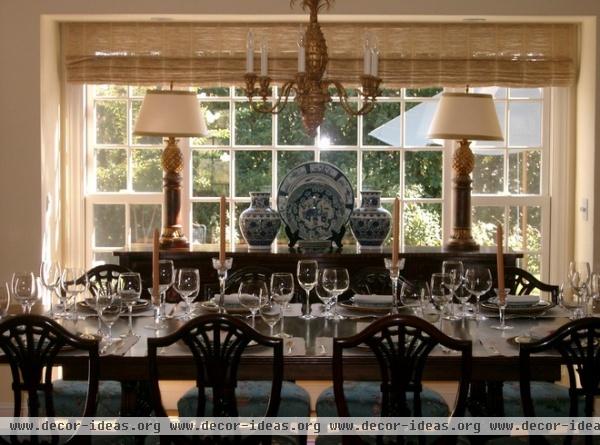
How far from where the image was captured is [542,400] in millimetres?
3277

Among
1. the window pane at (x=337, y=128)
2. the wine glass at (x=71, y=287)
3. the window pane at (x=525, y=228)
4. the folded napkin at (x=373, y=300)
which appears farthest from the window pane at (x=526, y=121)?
the wine glass at (x=71, y=287)

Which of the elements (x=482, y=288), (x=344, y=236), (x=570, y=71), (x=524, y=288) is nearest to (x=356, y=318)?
(x=482, y=288)

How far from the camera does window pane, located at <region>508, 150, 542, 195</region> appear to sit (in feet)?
17.6

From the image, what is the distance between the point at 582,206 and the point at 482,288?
2016 mm

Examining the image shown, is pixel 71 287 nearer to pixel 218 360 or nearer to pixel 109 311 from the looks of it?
pixel 109 311

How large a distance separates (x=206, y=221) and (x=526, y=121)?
6.71ft

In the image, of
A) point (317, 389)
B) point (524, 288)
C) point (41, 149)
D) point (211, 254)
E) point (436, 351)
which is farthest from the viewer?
point (317, 389)

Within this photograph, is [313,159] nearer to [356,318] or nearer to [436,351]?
[356,318]

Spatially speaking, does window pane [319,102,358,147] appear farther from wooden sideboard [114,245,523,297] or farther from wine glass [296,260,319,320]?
wine glass [296,260,319,320]

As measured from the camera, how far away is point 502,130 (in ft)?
17.4

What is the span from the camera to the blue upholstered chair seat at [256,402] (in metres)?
3.16

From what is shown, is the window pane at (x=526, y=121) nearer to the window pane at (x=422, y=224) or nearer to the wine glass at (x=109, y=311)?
the window pane at (x=422, y=224)

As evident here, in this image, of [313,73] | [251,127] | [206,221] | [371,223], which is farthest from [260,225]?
[313,73]

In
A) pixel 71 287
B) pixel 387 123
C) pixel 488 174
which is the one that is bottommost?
pixel 71 287
